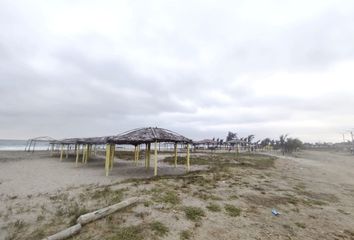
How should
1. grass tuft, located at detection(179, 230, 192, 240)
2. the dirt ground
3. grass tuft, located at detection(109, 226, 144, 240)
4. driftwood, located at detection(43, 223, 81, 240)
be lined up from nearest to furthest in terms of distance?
driftwood, located at detection(43, 223, 81, 240), grass tuft, located at detection(109, 226, 144, 240), grass tuft, located at detection(179, 230, 192, 240), the dirt ground

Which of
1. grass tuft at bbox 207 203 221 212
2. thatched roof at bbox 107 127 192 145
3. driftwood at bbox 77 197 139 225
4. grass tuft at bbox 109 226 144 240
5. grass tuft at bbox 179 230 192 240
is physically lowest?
grass tuft at bbox 179 230 192 240

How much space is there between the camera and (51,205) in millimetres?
7324

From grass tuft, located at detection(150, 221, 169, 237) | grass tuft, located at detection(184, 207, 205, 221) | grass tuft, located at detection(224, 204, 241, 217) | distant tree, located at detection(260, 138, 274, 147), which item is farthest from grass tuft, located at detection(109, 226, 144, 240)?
distant tree, located at detection(260, 138, 274, 147)

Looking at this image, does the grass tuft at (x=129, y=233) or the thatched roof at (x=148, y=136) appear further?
the thatched roof at (x=148, y=136)

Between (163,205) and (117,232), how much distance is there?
6.73 ft

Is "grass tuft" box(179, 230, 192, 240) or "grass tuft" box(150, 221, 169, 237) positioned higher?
"grass tuft" box(150, 221, 169, 237)

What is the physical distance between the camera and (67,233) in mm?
4941

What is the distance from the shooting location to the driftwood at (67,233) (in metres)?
4.72

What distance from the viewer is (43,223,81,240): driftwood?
4.72 meters

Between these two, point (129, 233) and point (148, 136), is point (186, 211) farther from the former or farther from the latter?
point (148, 136)

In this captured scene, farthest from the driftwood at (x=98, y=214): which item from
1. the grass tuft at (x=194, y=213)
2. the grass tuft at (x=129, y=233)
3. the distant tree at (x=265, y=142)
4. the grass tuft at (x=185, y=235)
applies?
the distant tree at (x=265, y=142)

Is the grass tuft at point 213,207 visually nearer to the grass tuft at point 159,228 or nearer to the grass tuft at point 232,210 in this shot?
the grass tuft at point 232,210

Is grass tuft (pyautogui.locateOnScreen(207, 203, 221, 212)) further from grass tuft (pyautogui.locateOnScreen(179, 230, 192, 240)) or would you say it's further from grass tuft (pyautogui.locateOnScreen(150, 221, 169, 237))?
grass tuft (pyautogui.locateOnScreen(150, 221, 169, 237))


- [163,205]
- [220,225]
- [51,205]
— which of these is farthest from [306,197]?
[51,205]
